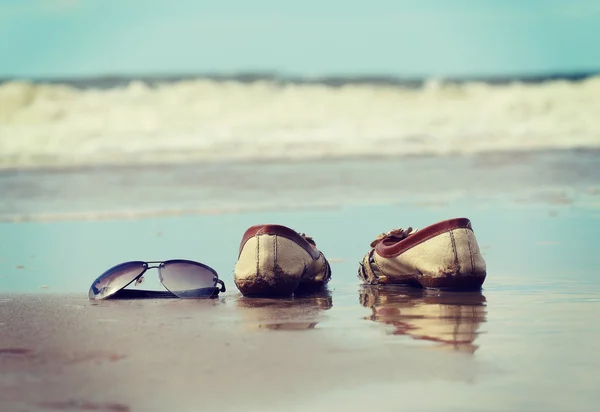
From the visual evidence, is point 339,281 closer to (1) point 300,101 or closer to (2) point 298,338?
(2) point 298,338

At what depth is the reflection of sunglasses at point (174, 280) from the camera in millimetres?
4660

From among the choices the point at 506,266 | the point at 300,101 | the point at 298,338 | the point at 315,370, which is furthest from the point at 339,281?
the point at 300,101

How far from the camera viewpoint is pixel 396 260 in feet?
15.7

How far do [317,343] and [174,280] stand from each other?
1311 mm

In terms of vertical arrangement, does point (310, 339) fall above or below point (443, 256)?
below

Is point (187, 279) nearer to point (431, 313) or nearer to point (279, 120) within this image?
point (431, 313)

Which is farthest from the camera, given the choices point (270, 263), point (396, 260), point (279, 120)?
point (279, 120)

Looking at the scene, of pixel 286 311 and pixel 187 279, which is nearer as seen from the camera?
pixel 286 311

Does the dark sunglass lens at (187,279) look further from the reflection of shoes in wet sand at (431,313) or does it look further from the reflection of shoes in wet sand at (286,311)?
the reflection of shoes in wet sand at (431,313)

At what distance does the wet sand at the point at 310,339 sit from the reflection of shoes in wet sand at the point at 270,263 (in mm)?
91

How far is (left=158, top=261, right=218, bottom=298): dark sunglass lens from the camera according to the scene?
466 centimetres

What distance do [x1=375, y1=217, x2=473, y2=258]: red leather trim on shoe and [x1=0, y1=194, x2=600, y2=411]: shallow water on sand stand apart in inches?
7.3

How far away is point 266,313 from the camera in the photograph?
13.7ft

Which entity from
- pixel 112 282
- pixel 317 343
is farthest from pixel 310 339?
pixel 112 282
